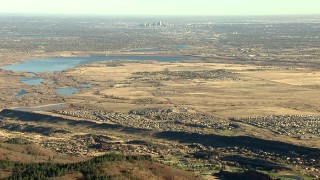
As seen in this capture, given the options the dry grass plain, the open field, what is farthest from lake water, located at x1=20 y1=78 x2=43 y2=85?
the dry grass plain

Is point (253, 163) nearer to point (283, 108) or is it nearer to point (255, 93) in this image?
point (283, 108)

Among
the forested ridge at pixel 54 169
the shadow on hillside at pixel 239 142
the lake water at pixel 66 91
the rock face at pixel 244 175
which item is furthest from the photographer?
the lake water at pixel 66 91

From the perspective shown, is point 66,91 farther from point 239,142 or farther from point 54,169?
point 54,169

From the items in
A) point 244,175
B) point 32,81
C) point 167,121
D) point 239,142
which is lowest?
point 32,81

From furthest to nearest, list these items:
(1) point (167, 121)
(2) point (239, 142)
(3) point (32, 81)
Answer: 1. (3) point (32, 81)
2. (1) point (167, 121)
3. (2) point (239, 142)

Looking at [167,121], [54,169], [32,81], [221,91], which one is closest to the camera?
[54,169]

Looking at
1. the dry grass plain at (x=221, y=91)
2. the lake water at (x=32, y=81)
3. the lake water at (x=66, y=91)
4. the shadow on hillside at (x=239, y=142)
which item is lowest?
the lake water at (x=32, y=81)

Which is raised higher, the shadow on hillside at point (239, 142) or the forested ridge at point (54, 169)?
the forested ridge at point (54, 169)

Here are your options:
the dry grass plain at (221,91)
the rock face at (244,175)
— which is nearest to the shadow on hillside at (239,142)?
the rock face at (244,175)

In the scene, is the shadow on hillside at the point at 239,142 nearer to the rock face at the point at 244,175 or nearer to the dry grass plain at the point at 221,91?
the rock face at the point at 244,175

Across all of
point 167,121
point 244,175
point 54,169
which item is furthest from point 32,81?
point 54,169

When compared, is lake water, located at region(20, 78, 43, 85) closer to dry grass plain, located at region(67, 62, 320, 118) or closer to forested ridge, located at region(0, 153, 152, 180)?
dry grass plain, located at region(67, 62, 320, 118)
